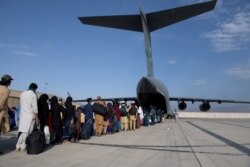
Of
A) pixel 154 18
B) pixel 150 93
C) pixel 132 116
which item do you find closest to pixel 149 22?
pixel 154 18

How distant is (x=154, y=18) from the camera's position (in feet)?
69.2

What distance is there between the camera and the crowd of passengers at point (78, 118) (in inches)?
347

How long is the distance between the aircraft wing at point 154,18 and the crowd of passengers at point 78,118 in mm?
6451

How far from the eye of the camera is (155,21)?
70.0 feet

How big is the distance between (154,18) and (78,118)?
12.4 meters

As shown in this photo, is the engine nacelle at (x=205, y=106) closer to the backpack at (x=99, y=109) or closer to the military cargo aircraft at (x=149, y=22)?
the military cargo aircraft at (x=149, y=22)

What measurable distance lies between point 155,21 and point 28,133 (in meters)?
15.7

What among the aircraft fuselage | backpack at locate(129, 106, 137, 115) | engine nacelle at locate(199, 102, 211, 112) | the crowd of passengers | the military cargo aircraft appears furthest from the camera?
engine nacelle at locate(199, 102, 211, 112)

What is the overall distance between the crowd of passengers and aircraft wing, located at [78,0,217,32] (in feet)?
21.2

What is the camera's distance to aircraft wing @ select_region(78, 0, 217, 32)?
17.5 meters

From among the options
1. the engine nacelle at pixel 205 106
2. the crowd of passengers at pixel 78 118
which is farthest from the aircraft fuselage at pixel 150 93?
the engine nacelle at pixel 205 106

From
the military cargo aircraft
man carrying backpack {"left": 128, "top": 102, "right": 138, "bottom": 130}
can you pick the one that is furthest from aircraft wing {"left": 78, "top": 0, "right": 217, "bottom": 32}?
man carrying backpack {"left": 128, "top": 102, "right": 138, "bottom": 130}

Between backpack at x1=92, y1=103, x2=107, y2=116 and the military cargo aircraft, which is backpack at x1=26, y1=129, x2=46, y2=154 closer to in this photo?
backpack at x1=92, y1=103, x2=107, y2=116

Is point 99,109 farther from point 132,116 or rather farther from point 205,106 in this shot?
point 205,106
